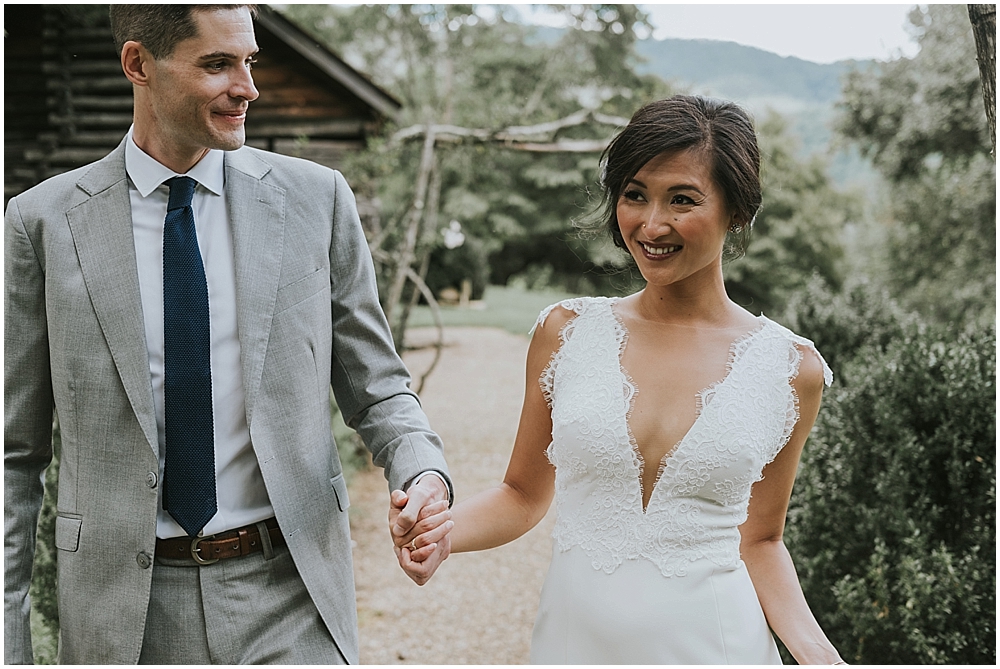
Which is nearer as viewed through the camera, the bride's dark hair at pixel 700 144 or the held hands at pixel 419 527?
the held hands at pixel 419 527

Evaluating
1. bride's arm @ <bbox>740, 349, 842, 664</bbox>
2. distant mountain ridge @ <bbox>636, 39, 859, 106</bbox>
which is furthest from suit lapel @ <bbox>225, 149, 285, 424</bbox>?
distant mountain ridge @ <bbox>636, 39, 859, 106</bbox>

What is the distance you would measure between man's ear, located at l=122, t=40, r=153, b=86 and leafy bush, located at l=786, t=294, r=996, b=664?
3.52 m

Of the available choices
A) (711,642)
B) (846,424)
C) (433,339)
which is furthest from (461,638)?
(433,339)

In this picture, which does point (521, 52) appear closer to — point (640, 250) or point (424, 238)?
point (424, 238)

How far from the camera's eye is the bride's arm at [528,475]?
7.47ft

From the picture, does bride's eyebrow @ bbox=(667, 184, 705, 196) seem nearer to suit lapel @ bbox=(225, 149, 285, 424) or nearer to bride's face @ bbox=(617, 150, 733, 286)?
bride's face @ bbox=(617, 150, 733, 286)

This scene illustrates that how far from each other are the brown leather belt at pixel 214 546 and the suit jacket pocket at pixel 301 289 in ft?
1.68

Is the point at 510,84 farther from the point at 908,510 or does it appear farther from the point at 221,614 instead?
the point at 221,614

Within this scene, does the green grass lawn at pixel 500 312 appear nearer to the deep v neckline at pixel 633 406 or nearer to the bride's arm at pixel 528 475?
the bride's arm at pixel 528 475

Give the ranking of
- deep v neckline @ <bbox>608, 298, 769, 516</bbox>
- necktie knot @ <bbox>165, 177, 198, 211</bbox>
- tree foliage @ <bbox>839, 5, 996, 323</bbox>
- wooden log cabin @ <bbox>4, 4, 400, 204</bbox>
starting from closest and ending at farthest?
necktie knot @ <bbox>165, 177, 198, 211</bbox>
deep v neckline @ <bbox>608, 298, 769, 516</bbox>
wooden log cabin @ <bbox>4, 4, 400, 204</bbox>
tree foliage @ <bbox>839, 5, 996, 323</bbox>

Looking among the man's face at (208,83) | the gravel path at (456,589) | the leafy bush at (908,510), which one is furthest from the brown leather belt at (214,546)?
the gravel path at (456,589)

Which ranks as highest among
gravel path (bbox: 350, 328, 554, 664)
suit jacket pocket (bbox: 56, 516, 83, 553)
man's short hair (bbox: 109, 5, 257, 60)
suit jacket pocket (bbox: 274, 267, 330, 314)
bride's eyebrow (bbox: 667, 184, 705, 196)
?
man's short hair (bbox: 109, 5, 257, 60)

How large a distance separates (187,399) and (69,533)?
426 millimetres

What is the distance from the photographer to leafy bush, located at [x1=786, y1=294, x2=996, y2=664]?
383cm
